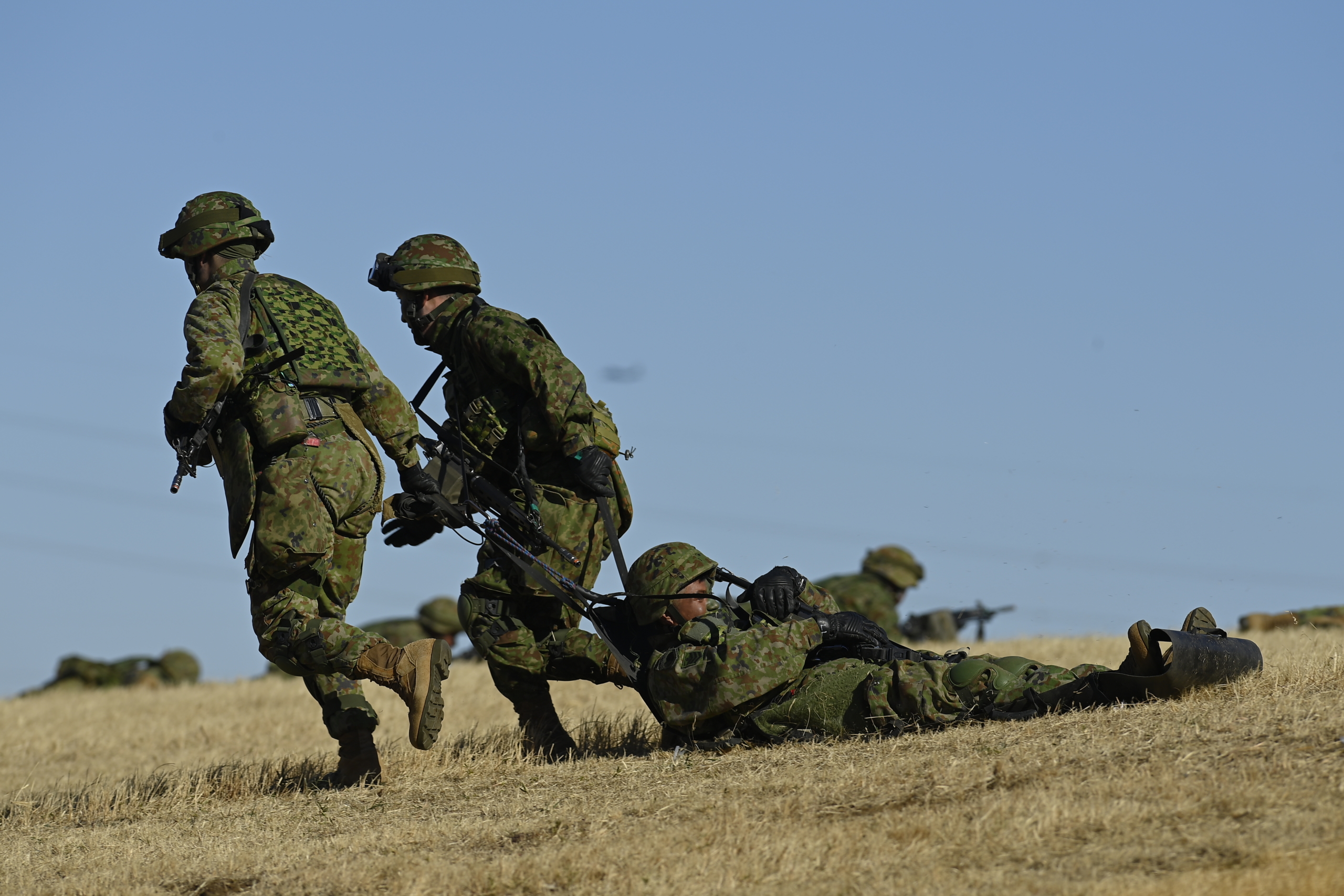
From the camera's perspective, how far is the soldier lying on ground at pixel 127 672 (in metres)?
23.3

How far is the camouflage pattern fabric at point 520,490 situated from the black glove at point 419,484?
0.39m

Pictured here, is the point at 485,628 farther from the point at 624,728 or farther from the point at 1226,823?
the point at 1226,823

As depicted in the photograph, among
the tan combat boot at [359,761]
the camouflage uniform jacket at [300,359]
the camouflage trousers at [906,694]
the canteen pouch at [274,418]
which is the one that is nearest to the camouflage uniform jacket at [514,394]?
Answer: the camouflage uniform jacket at [300,359]

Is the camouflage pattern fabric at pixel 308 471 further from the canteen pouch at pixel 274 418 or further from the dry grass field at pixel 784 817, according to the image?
the dry grass field at pixel 784 817

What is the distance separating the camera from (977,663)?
646 centimetres

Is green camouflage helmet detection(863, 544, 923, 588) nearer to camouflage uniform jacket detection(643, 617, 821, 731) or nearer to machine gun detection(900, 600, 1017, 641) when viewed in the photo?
machine gun detection(900, 600, 1017, 641)

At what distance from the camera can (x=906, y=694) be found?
20.9 ft

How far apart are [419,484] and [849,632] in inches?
85.2

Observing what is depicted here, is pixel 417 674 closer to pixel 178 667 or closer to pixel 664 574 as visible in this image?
pixel 664 574

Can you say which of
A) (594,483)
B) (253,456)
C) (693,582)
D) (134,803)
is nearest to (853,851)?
(693,582)

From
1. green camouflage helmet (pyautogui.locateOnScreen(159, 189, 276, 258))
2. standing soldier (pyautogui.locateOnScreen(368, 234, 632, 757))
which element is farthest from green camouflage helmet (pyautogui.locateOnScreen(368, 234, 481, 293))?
green camouflage helmet (pyautogui.locateOnScreen(159, 189, 276, 258))

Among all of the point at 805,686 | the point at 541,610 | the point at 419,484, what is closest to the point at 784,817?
the point at 805,686

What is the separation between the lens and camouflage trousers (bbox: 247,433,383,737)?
6.56m

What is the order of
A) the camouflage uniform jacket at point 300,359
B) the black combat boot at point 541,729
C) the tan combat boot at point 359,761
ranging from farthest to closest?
the black combat boot at point 541,729 → the tan combat boot at point 359,761 → the camouflage uniform jacket at point 300,359
